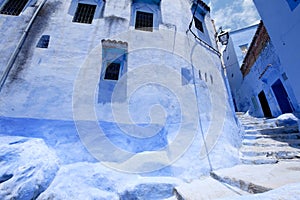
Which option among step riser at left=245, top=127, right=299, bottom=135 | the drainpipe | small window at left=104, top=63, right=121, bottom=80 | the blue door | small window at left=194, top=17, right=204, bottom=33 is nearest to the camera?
the drainpipe

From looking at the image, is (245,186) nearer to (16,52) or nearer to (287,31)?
(287,31)

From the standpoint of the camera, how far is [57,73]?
554 centimetres

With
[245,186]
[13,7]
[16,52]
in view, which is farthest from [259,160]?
[13,7]

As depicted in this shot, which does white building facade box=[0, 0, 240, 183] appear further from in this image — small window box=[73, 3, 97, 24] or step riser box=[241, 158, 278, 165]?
step riser box=[241, 158, 278, 165]

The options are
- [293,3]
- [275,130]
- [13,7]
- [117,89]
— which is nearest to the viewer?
[293,3]

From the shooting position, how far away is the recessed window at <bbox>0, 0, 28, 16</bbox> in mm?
7080

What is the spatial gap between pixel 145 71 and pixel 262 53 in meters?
7.71

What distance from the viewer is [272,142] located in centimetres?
529

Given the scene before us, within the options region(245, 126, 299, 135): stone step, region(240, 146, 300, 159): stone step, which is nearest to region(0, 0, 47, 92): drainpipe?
region(240, 146, 300, 159): stone step

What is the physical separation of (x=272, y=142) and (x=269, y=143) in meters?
0.13

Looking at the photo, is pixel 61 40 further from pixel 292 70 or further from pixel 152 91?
pixel 292 70

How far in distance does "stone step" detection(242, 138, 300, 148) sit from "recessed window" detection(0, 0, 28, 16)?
1179 centimetres

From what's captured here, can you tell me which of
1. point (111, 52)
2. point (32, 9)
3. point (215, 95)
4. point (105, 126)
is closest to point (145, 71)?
point (111, 52)

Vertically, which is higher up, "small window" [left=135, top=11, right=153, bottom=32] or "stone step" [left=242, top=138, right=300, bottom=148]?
"small window" [left=135, top=11, right=153, bottom=32]
